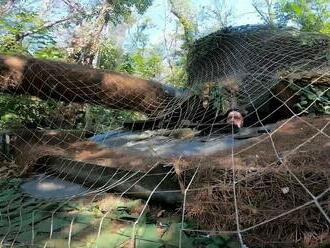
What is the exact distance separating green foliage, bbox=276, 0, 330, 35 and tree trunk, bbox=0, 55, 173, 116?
172 inches

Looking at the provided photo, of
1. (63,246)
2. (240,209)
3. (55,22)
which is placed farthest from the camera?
(55,22)

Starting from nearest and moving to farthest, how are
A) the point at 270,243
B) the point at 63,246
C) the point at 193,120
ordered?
1. the point at 270,243
2. the point at 63,246
3. the point at 193,120

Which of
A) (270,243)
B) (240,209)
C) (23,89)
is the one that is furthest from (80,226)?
(23,89)

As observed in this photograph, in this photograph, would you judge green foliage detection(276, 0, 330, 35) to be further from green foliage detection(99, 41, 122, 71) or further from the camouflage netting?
green foliage detection(99, 41, 122, 71)

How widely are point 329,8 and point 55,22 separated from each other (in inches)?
285

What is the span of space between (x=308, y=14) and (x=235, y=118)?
6.14m

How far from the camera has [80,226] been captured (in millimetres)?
2396

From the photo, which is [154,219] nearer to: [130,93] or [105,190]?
[105,190]

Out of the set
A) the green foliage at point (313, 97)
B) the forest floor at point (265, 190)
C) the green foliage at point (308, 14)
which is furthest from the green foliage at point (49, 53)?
the forest floor at point (265, 190)

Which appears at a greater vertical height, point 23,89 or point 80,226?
point 23,89

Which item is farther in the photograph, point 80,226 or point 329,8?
point 329,8

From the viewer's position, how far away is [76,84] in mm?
4469

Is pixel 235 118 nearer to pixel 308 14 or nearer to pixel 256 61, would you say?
pixel 256 61

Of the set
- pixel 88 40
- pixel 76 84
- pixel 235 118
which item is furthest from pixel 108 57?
pixel 235 118
